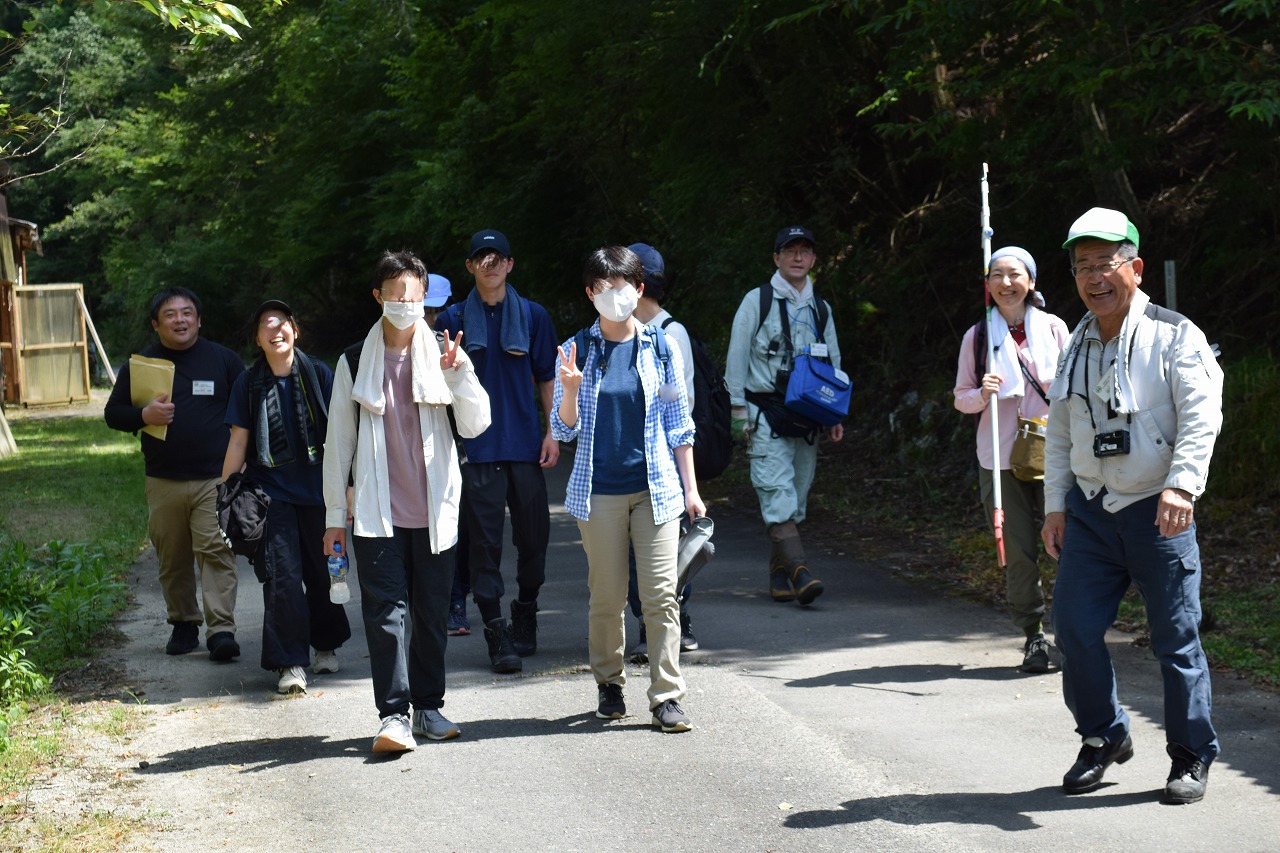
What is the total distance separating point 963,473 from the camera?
12125 mm

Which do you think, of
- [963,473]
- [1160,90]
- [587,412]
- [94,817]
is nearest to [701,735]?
[587,412]

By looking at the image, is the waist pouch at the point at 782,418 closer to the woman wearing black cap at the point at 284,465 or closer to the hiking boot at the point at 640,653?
the hiking boot at the point at 640,653

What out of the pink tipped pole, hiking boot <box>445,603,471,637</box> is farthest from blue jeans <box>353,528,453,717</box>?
the pink tipped pole

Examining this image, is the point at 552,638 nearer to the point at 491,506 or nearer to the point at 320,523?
the point at 491,506

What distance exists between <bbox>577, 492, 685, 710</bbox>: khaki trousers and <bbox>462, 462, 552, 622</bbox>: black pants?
1.16 m

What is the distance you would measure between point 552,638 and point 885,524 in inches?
167

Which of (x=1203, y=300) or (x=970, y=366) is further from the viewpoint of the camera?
(x=1203, y=300)

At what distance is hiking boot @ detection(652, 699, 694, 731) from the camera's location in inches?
242

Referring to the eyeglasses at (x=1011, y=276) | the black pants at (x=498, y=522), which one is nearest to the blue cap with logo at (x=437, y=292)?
the black pants at (x=498, y=522)

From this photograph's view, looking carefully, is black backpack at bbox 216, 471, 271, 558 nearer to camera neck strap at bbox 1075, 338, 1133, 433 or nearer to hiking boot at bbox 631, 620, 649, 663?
hiking boot at bbox 631, 620, 649, 663

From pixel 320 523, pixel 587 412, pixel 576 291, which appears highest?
pixel 576 291

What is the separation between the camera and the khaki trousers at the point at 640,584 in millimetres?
6156

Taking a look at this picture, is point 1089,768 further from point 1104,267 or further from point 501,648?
point 501,648

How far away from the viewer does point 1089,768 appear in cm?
518
